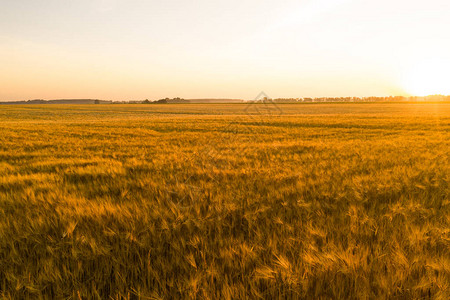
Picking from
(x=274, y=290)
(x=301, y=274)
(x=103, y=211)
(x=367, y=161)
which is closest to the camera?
(x=274, y=290)

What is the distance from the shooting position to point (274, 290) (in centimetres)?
134

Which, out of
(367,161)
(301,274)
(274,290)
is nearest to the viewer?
(274,290)

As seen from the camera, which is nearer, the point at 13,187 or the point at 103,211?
the point at 103,211

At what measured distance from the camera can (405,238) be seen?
188 cm

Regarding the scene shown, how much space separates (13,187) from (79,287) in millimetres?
3235

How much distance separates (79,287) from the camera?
4.62 ft

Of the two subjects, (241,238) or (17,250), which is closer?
(17,250)

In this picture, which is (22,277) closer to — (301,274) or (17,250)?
(17,250)

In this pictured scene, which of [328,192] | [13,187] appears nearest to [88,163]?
[13,187]

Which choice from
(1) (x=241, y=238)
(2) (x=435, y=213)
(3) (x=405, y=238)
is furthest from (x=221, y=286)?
(2) (x=435, y=213)

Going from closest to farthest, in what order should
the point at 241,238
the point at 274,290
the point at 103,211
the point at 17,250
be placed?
the point at 274,290 < the point at 17,250 < the point at 241,238 < the point at 103,211

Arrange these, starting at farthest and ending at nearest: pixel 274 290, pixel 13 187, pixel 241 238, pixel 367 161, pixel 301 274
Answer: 1. pixel 367 161
2. pixel 13 187
3. pixel 241 238
4. pixel 301 274
5. pixel 274 290

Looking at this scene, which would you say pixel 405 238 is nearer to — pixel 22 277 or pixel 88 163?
pixel 22 277

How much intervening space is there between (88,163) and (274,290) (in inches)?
215
